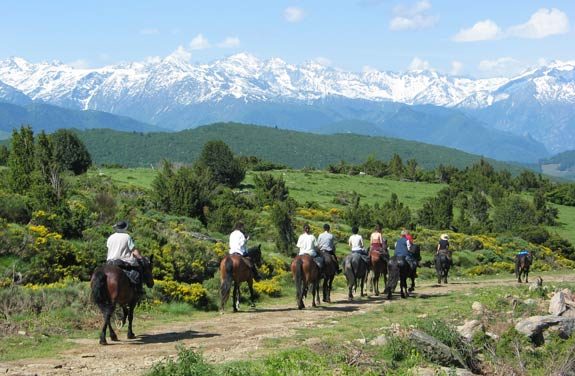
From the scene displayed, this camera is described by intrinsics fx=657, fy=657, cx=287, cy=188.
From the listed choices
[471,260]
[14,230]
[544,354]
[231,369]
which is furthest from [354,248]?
[471,260]

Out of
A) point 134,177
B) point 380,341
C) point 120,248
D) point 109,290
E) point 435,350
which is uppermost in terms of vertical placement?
point 134,177

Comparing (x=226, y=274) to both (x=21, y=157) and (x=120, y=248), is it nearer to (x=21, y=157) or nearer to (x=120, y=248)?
(x=120, y=248)

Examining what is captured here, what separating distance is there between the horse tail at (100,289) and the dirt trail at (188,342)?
37.5 inches

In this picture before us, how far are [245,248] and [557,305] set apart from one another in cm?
978

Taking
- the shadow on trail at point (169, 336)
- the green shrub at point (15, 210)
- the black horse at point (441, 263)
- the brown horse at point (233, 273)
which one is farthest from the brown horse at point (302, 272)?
the black horse at point (441, 263)

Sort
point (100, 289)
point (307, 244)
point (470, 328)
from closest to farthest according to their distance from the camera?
1. point (100, 289)
2. point (470, 328)
3. point (307, 244)

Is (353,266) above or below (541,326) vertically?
above

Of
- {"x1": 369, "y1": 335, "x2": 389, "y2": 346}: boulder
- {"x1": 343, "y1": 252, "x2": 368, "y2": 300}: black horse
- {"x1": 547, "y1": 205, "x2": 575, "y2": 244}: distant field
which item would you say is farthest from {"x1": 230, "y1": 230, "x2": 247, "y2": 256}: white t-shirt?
{"x1": 547, "y1": 205, "x2": 575, "y2": 244}: distant field

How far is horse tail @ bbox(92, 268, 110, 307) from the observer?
1412cm

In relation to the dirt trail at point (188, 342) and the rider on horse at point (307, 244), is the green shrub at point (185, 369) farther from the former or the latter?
the rider on horse at point (307, 244)

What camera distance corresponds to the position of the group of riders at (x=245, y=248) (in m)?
15.1

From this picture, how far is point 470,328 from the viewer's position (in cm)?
1703

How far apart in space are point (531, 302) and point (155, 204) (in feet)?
97.7

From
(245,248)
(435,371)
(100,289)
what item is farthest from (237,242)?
(435,371)
